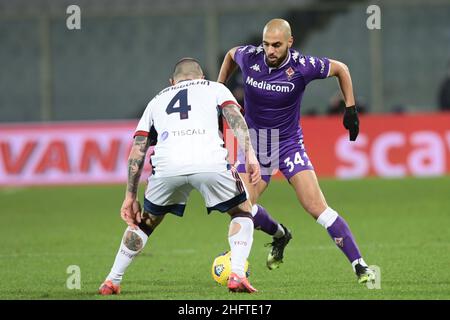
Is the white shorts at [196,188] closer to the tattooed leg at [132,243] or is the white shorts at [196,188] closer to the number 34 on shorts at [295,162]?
the tattooed leg at [132,243]

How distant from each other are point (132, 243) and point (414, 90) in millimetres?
14224

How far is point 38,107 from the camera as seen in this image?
71.5ft

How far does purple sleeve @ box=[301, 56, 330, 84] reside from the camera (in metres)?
8.63

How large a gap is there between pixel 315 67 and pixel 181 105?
154 cm

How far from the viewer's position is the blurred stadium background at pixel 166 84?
12617 mm

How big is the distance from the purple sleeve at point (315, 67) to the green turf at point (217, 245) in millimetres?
1712

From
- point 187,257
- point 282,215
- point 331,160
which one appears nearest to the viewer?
point 187,257

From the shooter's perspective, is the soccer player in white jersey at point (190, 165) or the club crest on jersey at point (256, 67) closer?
the soccer player in white jersey at point (190, 165)

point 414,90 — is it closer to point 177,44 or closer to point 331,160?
point 331,160

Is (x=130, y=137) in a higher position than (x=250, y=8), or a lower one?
lower

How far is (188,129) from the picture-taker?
7574 mm

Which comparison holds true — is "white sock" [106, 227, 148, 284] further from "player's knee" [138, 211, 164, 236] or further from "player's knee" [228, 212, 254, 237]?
"player's knee" [228, 212, 254, 237]

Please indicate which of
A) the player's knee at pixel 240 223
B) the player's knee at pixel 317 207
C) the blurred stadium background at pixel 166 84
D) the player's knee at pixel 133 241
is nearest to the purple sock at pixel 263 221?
the blurred stadium background at pixel 166 84
